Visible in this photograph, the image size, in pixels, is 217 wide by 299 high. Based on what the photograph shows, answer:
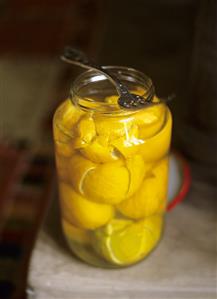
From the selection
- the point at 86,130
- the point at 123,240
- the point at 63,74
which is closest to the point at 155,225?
the point at 123,240

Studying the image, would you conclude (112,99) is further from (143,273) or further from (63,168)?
(143,273)

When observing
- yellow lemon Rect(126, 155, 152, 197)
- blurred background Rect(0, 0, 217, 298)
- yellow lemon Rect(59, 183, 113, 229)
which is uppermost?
yellow lemon Rect(126, 155, 152, 197)

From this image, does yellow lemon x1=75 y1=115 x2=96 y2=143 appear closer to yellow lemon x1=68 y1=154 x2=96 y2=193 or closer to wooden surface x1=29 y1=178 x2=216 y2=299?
yellow lemon x1=68 y1=154 x2=96 y2=193

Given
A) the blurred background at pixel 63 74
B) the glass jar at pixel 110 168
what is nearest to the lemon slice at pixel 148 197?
the glass jar at pixel 110 168

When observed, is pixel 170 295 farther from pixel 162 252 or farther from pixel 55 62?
pixel 55 62

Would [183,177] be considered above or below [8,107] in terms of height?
above

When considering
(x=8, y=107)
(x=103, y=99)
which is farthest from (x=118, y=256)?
(x=8, y=107)

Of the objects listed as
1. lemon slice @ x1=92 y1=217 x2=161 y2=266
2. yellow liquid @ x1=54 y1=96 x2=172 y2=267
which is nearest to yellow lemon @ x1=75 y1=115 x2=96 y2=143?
yellow liquid @ x1=54 y1=96 x2=172 y2=267
